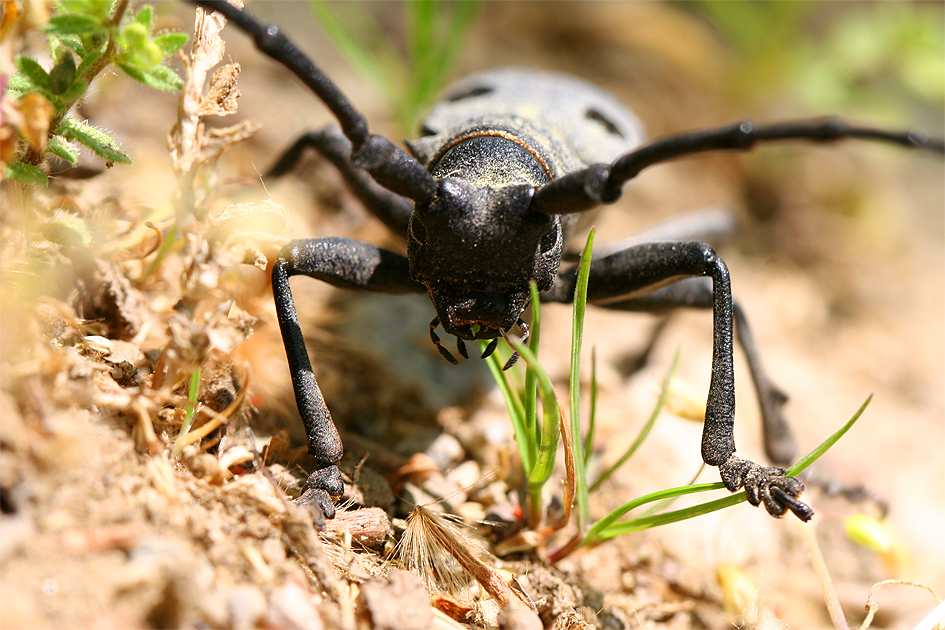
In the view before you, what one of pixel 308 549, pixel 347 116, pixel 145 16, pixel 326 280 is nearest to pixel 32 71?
pixel 145 16

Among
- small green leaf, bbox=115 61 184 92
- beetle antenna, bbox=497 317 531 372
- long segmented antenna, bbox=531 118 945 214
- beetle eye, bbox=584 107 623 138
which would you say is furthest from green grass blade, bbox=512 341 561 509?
beetle eye, bbox=584 107 623 138

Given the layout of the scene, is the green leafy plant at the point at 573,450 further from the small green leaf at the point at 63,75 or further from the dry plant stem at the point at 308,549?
the small green leaf at the point at 63,75

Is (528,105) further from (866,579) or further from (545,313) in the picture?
(866,579)

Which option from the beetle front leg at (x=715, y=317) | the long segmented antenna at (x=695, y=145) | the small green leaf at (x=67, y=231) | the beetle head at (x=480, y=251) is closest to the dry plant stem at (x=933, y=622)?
the beetle front leg at (x=715, y=317)

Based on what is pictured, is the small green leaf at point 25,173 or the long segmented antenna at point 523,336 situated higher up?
the long segmented antenna at point 523,336

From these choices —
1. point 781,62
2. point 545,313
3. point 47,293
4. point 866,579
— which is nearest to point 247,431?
point 47,293

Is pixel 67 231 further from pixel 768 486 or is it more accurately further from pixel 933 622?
pixel 933 622

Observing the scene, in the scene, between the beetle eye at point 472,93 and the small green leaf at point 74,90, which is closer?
the small green leaf at point 74,90
